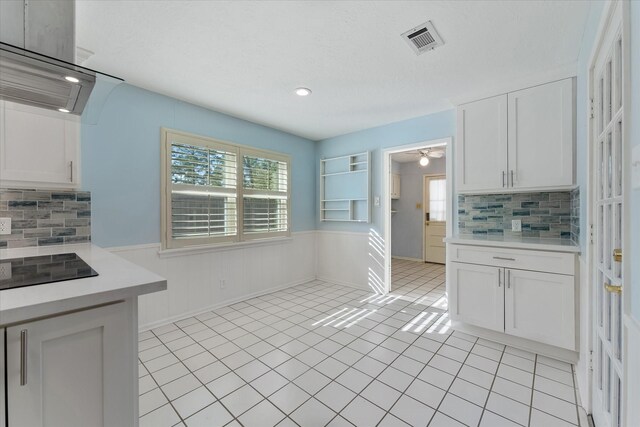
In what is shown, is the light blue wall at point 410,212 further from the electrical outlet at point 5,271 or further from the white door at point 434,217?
the electrical outlet at point 5,271

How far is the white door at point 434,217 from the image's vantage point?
19.8ft

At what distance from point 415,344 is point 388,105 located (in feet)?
8.36

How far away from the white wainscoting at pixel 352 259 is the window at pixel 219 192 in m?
0.80

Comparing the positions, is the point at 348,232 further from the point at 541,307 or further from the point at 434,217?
the point at 434,217

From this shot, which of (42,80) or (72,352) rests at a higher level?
(42,80)

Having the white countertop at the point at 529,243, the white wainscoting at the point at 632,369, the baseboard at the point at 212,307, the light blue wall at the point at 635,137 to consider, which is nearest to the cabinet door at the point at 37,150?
the baseboard at the point at 212,307

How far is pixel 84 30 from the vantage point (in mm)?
1836

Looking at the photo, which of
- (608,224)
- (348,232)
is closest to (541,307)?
(608,224)

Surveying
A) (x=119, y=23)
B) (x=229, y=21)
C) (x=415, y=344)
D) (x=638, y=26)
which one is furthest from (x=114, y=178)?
(x=638, y=26)

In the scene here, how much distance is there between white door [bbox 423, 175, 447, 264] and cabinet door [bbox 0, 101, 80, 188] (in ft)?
19.8

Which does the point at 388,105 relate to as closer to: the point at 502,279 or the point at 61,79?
the point at 502,279

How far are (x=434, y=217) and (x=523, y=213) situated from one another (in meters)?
3.45

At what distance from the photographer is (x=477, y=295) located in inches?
99.3

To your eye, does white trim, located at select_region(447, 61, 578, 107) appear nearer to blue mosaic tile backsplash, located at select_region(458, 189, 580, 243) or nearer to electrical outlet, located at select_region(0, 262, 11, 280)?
blue mosaic tile backsplash, located at select_region(458, 189, 580, 243)
